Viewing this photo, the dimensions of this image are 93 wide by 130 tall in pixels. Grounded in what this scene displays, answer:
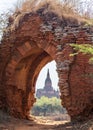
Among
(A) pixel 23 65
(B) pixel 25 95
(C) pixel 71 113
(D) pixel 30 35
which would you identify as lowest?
(C) pixel 71 113

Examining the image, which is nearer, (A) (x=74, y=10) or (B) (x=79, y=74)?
(B) (x=79, y=74)

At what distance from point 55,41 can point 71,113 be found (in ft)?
8.17

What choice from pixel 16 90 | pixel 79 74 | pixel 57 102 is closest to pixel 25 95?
pixel 16 90

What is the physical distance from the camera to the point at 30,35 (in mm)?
12094

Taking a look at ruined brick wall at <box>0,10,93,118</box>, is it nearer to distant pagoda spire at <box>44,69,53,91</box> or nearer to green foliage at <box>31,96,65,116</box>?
green foliage at <box>31,96,65,116</box>

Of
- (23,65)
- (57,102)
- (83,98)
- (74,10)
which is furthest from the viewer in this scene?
(57,102)

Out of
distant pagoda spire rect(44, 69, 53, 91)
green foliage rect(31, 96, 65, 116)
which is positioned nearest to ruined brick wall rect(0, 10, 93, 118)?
green foliage rect(31, 96, 65, 116)

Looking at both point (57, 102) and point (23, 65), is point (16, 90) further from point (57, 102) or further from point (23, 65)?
point (57, 102)

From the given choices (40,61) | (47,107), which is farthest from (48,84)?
(40,61)

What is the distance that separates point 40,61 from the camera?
1423 centimetres

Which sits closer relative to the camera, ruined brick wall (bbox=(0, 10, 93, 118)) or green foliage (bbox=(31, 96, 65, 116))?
ruined brick wall (bbox=(0, 10, 93, 118))

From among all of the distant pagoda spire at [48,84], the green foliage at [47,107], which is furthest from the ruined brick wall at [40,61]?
the distant pagoda spire at [48,84]

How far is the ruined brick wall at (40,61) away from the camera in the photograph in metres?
10.8

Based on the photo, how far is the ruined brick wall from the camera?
10781 millimetres
